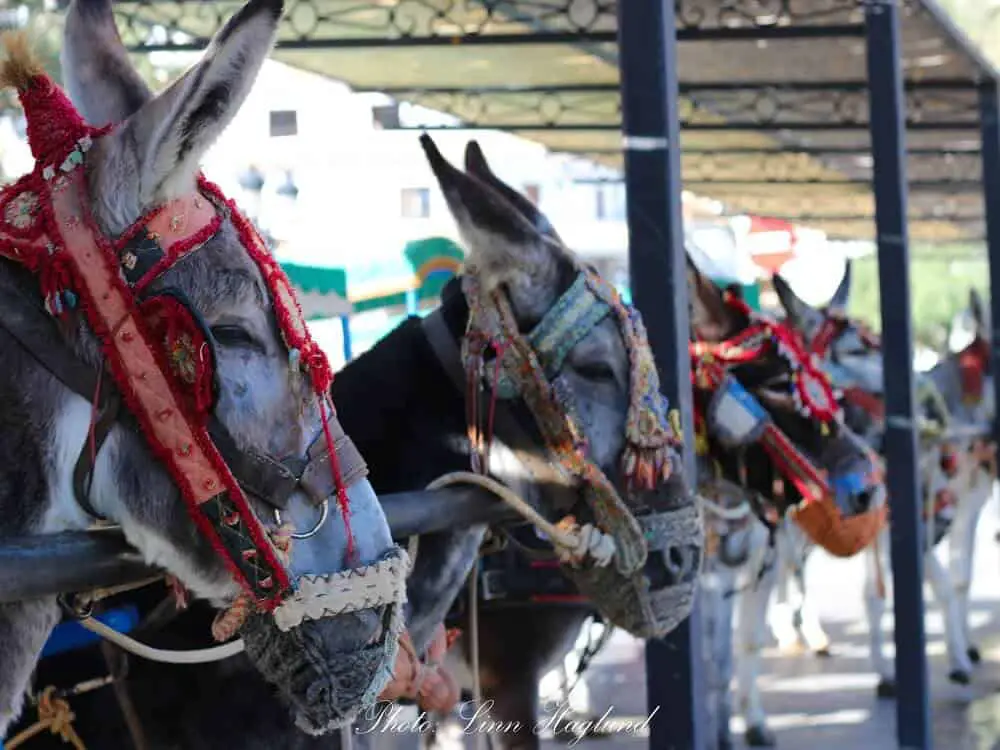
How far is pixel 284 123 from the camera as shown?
2784cm

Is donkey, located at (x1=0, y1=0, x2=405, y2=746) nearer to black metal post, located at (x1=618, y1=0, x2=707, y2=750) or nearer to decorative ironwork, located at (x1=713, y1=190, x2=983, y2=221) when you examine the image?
black metal post, located at (x1=618, y1=0, x2=707, y2=750)

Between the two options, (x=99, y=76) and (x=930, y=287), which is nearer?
(x=99, y=76)

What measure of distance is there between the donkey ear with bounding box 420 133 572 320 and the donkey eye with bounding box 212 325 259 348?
1599 millimetres

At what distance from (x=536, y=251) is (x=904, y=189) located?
3762 mm

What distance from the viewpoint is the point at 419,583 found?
3883 mm

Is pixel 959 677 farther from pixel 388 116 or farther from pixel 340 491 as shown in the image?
pixel 340 491

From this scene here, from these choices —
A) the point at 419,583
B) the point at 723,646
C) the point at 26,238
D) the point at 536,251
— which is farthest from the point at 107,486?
the point at 723,646

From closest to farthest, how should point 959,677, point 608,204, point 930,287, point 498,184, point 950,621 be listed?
1. point 498,184
2. point 959,677
3. point 950,621
4. point 608,204
5. point 930,287

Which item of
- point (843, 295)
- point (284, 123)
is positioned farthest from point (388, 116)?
point (284, 123)

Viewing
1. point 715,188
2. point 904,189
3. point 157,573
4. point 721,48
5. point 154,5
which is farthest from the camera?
point 715,188

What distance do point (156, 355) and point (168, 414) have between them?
0.30 ft

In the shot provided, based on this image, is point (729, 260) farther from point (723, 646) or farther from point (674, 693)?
point (674, 693)

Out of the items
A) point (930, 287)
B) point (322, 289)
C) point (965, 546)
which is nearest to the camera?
point (322, 289)

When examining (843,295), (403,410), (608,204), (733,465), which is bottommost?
(733,465)
